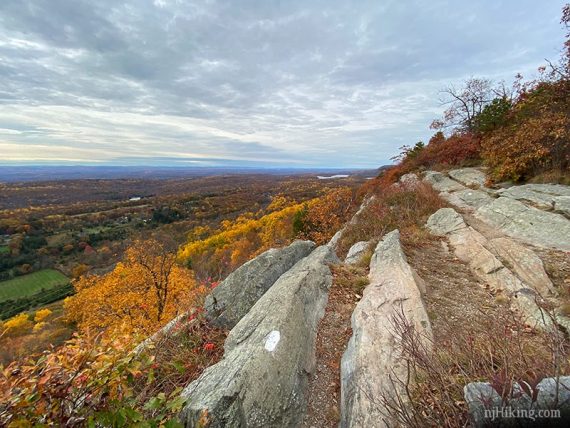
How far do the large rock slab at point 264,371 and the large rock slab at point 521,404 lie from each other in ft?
9.72

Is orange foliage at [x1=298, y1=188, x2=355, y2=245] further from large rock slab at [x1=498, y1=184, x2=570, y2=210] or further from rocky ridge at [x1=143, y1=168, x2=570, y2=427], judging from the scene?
rocky ridge at [x1=143, y1=168, x2=570, y2=427]

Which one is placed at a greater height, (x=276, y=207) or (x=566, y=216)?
(x=566, y=216)

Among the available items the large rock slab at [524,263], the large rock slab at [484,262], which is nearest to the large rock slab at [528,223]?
the large rock slab at [524,263]

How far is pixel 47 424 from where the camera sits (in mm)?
2420

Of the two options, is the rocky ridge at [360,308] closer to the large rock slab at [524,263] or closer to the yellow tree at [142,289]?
the large rock slab at [524,263]

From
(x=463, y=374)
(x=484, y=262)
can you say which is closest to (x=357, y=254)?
(x=484, y=262)

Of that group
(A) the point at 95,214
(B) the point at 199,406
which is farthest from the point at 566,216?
(A) the point at 95,214

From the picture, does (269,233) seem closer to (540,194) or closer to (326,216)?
→ (326,216)

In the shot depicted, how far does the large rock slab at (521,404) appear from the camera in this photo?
7.20 feet

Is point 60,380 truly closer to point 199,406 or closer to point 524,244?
point 199,406

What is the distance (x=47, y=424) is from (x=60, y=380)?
0.34 meters

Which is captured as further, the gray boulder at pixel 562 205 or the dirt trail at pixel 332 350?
the gray boulder at pixel 562 205

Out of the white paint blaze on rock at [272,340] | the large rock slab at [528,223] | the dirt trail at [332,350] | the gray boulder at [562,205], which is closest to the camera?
the dirt trail at [332,350]

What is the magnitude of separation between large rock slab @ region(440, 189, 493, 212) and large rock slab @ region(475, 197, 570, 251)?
0.95 meters
